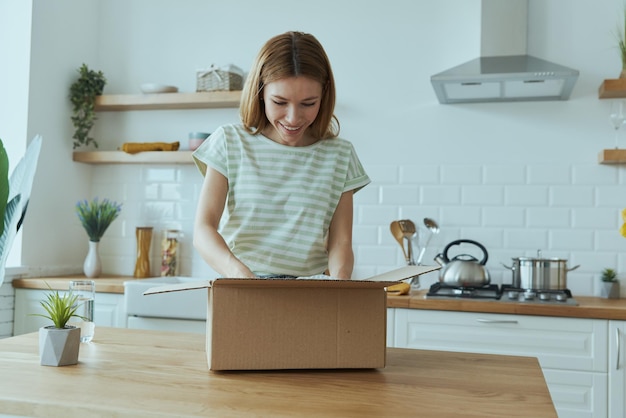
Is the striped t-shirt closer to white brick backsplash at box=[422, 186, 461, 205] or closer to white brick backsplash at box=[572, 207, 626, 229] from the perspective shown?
white brick backsplash at box=[422, 186, 461, 205]

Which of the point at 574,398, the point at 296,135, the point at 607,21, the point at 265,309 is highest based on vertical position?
the point at 607,21

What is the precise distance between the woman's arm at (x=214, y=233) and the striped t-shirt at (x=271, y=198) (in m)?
0.03

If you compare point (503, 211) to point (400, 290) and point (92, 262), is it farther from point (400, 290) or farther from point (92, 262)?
point (92, 262)

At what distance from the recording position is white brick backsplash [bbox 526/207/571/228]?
343 centimetres

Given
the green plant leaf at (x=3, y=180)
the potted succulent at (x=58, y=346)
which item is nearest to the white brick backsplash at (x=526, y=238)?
the green plant leaf at (x=3, y=180)

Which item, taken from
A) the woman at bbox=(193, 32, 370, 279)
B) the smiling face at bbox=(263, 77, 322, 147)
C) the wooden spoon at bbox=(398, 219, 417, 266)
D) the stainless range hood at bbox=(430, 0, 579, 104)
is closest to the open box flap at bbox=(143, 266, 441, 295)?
the woman at bbox=(193, 32, 370, 279)

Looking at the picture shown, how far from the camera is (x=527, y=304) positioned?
2.89 meters

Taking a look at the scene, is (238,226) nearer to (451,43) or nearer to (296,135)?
(296,135)

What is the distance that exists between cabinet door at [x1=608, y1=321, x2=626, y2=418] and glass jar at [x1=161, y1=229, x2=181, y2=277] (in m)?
2.20

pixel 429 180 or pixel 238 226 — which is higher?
pixel 429 180

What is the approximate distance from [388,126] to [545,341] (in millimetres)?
1369

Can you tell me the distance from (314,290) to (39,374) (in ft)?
1.81

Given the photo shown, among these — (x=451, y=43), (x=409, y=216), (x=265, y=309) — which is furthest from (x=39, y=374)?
(x=451, y=43)

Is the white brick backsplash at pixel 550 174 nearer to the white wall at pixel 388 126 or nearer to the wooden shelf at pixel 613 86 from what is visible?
the white wall at pixel 388 126
